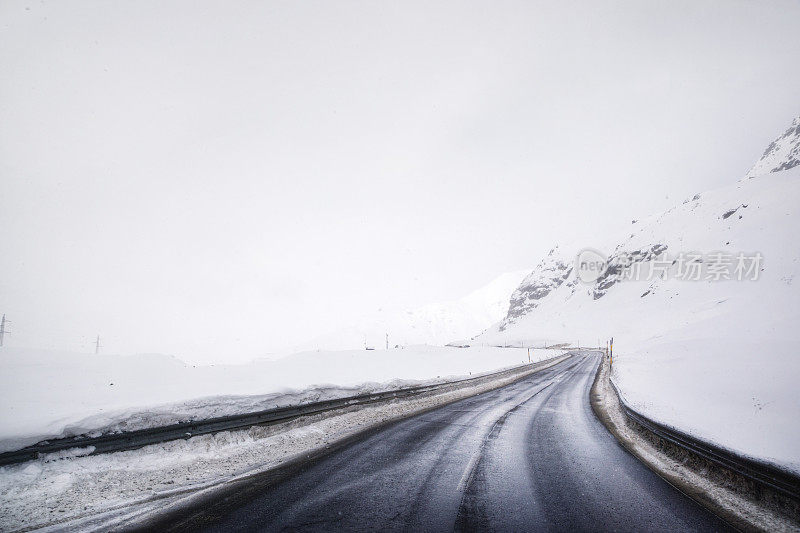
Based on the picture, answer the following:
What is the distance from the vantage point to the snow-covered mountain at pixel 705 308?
30.3ft

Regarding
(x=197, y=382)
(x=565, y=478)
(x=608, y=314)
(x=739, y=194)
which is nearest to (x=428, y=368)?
(x=197, y=382)

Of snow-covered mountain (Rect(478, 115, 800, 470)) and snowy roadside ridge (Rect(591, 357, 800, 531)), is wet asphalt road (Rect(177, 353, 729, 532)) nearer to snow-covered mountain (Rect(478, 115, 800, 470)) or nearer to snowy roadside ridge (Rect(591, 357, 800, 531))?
snowy roadside ridge (Rect(591, 357, 800, 531))

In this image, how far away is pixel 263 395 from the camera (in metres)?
9.95

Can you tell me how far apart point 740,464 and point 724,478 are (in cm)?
52

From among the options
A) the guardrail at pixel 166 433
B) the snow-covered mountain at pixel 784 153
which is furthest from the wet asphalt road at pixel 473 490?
the snow-covered mountain at pixel 784 153

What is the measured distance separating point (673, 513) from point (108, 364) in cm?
1842

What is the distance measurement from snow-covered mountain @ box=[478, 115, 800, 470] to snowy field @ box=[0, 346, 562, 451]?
→ 1020 centimetres

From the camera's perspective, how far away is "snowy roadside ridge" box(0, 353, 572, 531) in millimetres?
4492

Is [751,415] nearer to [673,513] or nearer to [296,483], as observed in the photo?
[673,513]
